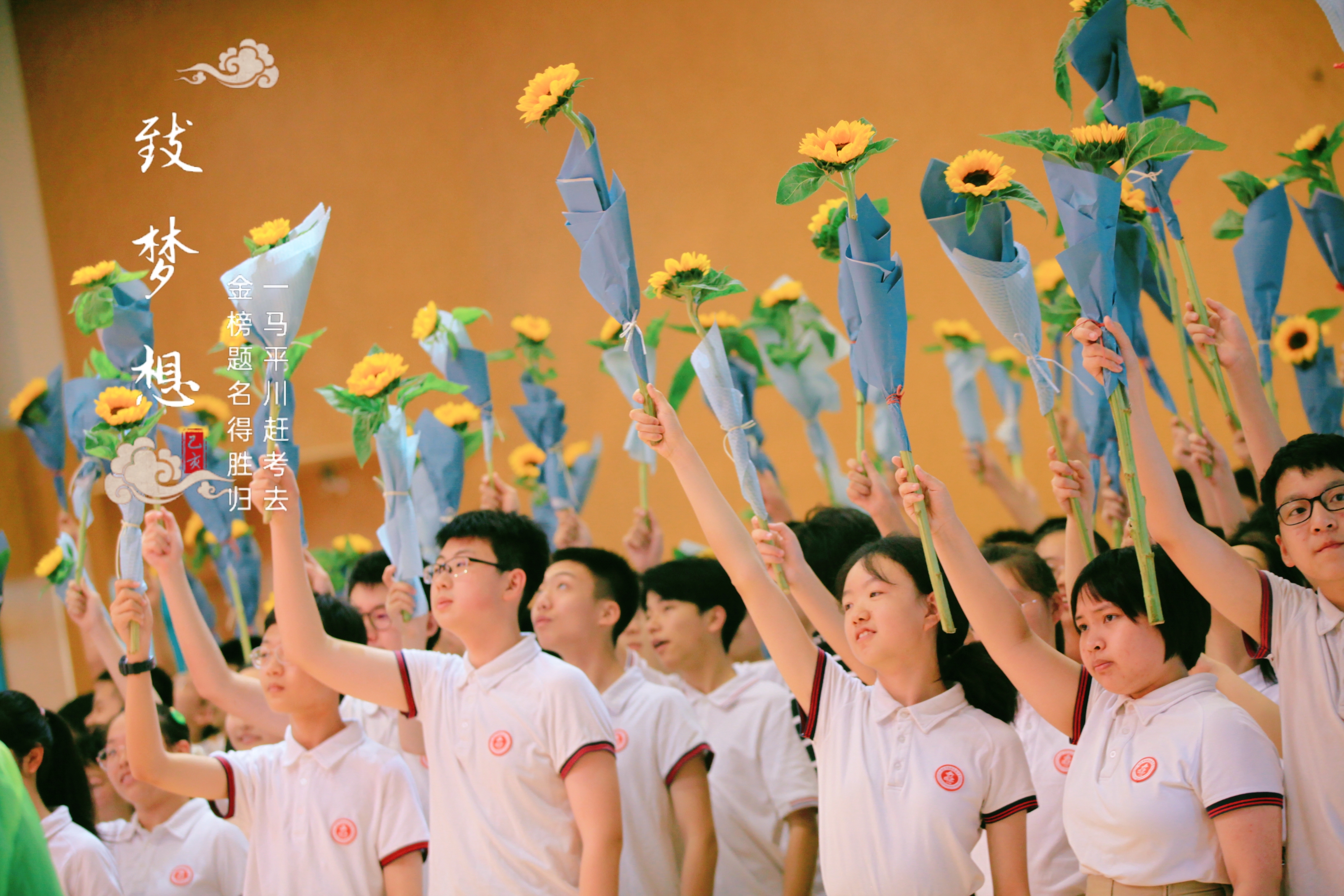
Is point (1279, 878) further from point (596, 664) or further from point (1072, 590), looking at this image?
point (596, 664)

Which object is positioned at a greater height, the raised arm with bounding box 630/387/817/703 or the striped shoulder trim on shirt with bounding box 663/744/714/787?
the raised arm with bounding box 630/387/817/703

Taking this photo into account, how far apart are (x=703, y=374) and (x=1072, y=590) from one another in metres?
0.77

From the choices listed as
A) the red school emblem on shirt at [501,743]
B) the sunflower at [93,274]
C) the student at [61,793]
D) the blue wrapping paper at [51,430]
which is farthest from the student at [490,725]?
the blue wrapping paper at [51,430]

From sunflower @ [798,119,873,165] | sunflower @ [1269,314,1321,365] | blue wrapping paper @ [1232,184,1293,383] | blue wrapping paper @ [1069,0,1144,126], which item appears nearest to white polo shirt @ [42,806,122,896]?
sunflower @ [798,119,873,165]

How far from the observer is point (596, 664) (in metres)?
2.90

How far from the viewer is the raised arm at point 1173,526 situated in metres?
1.82

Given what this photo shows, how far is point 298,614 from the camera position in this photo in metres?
2.28

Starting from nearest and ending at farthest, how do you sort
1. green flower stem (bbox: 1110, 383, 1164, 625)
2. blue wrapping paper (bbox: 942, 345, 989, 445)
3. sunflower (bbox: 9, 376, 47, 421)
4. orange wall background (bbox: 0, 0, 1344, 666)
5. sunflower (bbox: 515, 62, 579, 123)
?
green flower stem (bbox: 1110, 383, 1164, 625)
sunflower (bbox: 515, 62, 579, 123)
sunflower (bbox: 9, 376, 47, 421)
blue wrapping paper (bbox: 942, 345, 989, 445)
orange wall background (bbox: 0, 0, 1344, 666)

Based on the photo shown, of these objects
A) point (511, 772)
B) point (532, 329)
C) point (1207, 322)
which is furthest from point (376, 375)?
point (1207, 322)

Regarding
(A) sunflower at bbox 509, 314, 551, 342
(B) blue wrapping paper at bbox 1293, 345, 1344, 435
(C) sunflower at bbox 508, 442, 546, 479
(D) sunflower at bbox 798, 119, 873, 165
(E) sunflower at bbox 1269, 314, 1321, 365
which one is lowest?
(B) blue wrapping paper at bbox 1293, 345, 1344, 435

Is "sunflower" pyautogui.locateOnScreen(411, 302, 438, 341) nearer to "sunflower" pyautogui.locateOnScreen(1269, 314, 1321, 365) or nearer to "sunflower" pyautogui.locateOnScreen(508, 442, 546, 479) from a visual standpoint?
"sunflower" pyautogui.locateOnScreen(508, 442, 546, 479)

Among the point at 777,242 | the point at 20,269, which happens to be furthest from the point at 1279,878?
the point at 20,269

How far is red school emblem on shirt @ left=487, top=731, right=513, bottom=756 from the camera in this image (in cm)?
231

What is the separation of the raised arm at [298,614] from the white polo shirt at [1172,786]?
1420 millimetres
